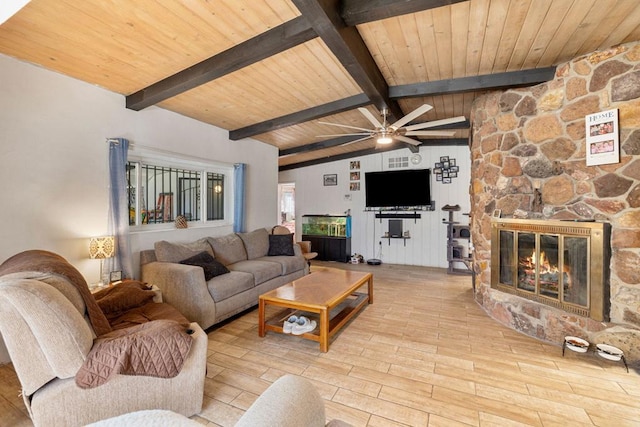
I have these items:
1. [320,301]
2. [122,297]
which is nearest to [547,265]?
[320,301]

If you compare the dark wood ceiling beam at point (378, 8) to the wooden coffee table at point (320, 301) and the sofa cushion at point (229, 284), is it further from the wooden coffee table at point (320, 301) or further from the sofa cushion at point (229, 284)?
the sofa cushion at point (229, 284)

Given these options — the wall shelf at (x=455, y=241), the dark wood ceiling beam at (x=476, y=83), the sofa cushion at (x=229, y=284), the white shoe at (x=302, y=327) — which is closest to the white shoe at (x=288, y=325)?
the white shoe at (x=302, y=327)

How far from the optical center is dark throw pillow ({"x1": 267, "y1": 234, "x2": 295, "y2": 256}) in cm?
460

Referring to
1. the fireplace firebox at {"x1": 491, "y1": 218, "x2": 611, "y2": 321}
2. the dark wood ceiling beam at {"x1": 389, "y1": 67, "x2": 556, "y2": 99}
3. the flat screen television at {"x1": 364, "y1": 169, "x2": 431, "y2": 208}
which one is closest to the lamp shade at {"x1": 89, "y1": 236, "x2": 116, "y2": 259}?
the dark wood ceiling beam at {"x1": 389, "y1": 67, "x2": 556, "y2": 99}

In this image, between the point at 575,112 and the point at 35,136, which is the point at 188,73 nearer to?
the point at 35,136

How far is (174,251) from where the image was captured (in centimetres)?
331

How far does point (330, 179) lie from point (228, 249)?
3.73m

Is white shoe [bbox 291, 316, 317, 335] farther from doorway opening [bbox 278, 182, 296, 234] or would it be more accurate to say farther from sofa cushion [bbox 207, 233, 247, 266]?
doorway opening [bbox 278, 182, 296, 234]

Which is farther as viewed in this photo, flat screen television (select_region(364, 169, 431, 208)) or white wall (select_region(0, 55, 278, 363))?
flat screen television (select_region(364, 169, 431, 208))

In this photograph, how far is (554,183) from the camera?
273 centimetres

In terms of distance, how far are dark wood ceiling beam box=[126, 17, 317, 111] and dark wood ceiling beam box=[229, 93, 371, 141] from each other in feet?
4.67

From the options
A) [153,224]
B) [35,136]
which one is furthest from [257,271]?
[35,136]

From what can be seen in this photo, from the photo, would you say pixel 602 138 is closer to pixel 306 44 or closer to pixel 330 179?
pixel 306 44

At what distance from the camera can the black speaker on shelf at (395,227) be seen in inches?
248
